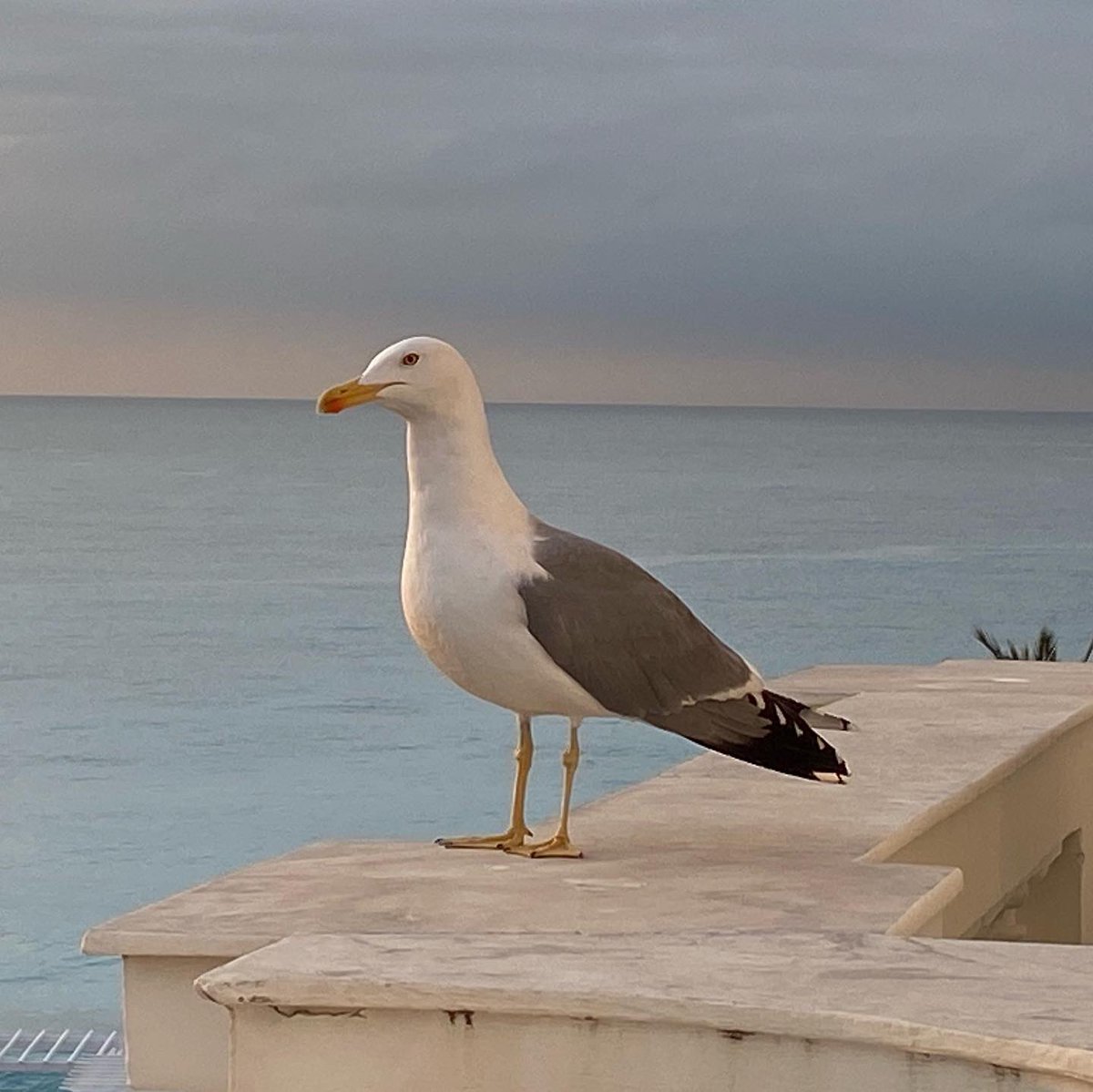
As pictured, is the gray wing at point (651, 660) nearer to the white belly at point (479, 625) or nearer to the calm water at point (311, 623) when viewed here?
the white belly at point (479, 625)

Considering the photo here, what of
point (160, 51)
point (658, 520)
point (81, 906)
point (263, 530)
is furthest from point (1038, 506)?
point (81, 906)

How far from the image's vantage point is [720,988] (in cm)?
167

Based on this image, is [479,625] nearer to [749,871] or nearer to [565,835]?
[565,835]

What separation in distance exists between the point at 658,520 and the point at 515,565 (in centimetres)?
5662

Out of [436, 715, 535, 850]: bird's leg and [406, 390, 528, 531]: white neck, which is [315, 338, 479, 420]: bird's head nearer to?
[406, 390, 528, 531]: white neck

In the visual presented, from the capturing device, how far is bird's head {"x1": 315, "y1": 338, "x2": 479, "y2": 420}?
2854mm

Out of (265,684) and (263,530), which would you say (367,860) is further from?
(263,530)

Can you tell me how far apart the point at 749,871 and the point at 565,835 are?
29 cm

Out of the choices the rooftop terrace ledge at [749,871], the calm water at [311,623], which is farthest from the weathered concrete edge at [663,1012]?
the calm water at [311,623]

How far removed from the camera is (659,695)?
2818 mm

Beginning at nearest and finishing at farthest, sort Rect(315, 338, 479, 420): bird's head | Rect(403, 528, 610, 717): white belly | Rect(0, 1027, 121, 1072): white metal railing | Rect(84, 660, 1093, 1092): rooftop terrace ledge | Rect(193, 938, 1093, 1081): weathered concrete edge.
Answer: Rect(193, 938, 1093, 1081): weathered concrete edge → Rect(84, 660, 1093, 1092): rooftop terrace ledge → Rect(403, 528, 610, 717): white belly → Rect(315, 338, 479, 420): bird's head → Rect(0, 1027, 121, 1072): white metal railing

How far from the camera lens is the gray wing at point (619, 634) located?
2.76 m

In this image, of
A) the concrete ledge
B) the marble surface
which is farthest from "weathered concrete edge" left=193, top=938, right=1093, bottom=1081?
the marble surface

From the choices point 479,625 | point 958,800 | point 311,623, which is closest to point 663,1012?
point 479,625
